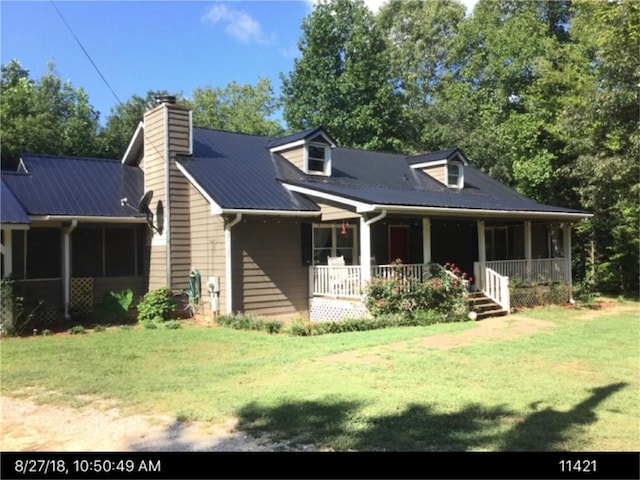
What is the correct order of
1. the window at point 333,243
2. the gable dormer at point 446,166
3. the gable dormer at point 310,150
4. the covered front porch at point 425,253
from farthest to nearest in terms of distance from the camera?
the gable dormer at point 446,166
the gable dormer at point 310,150
the window at point 333,243
the covered front porch at point 425,253

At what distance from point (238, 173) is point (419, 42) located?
2918 centimetres

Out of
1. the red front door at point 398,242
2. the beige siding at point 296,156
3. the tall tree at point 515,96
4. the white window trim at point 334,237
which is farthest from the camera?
the tall tree at point 515,96

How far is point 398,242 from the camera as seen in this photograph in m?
17.9

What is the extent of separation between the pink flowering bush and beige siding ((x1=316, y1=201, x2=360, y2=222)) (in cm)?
178

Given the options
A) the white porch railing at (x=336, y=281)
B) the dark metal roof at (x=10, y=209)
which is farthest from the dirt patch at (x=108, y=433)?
the white porch railing at (x=336, y=281)

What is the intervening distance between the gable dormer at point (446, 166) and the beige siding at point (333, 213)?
7254 mm

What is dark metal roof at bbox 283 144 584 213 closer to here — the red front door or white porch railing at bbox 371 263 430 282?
the red front door

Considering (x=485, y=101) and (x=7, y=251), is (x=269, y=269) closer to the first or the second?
(x=7, y=251)

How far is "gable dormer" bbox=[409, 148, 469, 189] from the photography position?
19.9 metres

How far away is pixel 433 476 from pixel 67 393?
4492 millimetres

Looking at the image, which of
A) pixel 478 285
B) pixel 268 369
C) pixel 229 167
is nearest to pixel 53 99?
pixel 229 167

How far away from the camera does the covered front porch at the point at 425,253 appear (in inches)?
549

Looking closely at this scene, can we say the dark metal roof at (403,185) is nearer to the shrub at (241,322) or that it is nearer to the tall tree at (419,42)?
the shrub at (241,322)

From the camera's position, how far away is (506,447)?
4516mm
